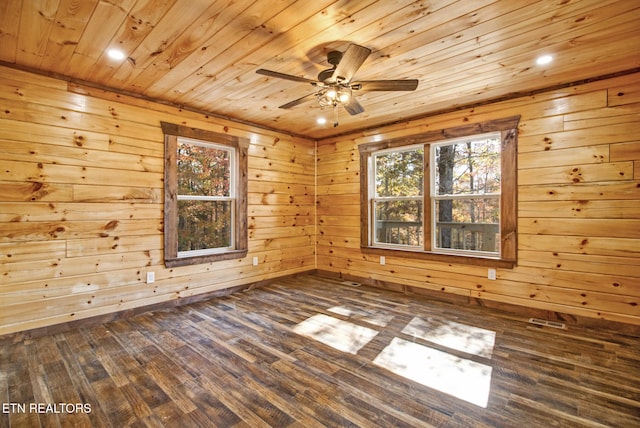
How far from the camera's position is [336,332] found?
2951 mm

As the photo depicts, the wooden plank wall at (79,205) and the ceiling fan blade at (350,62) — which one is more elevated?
the ceiling fan blade at (350,62)

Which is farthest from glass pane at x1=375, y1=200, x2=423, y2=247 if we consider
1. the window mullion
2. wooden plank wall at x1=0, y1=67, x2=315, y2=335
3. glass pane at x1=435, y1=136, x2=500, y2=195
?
wooden plank wall at x1=0, y1=67, x2=315, y2=335

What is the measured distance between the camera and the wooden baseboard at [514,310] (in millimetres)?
2987

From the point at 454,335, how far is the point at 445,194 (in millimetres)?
1941

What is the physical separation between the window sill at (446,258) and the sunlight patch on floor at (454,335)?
3.05ft

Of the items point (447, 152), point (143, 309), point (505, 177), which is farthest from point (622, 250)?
point (143, 309)

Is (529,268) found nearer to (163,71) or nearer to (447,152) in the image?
(447,152)

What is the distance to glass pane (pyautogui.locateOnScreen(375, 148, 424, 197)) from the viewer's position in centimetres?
443

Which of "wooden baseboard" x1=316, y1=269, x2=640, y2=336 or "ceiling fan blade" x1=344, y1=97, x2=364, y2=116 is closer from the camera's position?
"ceiling fan blade" x1=344, y1=97, x2=364, y2=116

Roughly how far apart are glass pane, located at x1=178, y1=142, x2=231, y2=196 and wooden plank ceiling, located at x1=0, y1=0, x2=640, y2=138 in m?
0.79

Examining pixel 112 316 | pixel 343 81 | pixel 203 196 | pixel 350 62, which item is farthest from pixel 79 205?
pixel 350 62

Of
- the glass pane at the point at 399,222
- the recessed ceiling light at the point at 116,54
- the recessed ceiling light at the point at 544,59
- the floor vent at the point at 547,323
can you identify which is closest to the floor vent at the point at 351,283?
the glass pane at the point at 399,222

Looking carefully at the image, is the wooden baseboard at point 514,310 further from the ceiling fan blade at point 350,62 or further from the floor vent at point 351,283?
the ceiling fan blade at point 350,62

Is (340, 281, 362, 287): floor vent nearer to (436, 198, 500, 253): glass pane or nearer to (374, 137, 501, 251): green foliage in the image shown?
(374, 137, 501, 251): green foliage
